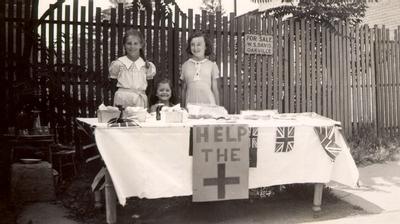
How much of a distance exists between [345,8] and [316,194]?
531 cm

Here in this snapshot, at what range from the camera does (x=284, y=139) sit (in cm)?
475

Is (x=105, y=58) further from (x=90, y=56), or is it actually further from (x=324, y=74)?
(x=324, y=74)

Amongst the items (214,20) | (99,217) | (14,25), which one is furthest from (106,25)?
(99,217)

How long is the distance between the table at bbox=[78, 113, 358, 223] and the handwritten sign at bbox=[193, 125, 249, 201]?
9 cm

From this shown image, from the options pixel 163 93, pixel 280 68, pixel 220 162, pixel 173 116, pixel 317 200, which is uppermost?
pixel 280 68

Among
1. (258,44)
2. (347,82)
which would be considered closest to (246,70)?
(258,44)

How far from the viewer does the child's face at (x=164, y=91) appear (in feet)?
17.9

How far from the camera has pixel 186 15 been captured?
754 centimetres

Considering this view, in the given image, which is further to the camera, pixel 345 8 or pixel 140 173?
pixel 345 8

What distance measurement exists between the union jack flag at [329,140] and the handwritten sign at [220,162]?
2.76ft

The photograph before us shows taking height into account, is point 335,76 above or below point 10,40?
below

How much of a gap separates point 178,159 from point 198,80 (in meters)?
1.87

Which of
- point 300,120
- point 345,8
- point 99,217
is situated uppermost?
point 345,8

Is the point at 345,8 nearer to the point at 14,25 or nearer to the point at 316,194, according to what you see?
the point at 316,194
